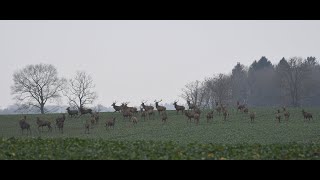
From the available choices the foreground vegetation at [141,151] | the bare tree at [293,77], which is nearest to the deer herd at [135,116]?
the foreground vegetation at [141,151]

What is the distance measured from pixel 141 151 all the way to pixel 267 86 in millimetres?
94675

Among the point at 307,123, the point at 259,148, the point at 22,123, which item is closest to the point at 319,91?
the point at 307,123

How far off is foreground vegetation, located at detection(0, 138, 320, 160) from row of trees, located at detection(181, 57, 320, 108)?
72.3m

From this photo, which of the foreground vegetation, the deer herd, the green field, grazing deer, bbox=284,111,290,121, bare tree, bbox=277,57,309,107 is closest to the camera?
the foreground vegetation

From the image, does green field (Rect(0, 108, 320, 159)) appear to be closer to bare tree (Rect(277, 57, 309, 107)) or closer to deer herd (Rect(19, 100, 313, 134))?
deer herd (Rect(19, 100, 313, 134))

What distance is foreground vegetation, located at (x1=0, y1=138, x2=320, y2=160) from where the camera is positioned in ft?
45.1

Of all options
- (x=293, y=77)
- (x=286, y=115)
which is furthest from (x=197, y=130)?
(x=293, y=77)

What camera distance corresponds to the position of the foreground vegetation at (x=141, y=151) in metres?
13.7

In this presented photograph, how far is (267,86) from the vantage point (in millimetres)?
105000

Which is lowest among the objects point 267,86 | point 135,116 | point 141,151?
point 141,151

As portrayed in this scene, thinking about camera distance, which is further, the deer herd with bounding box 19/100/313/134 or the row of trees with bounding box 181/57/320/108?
the row of trees with bounding box 181/57/320/108

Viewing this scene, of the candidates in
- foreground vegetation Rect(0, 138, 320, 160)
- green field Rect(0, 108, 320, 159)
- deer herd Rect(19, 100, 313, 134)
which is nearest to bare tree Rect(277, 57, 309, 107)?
green field Rect(0, 108, 320, 159)

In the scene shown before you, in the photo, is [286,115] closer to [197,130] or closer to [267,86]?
[197,130]
